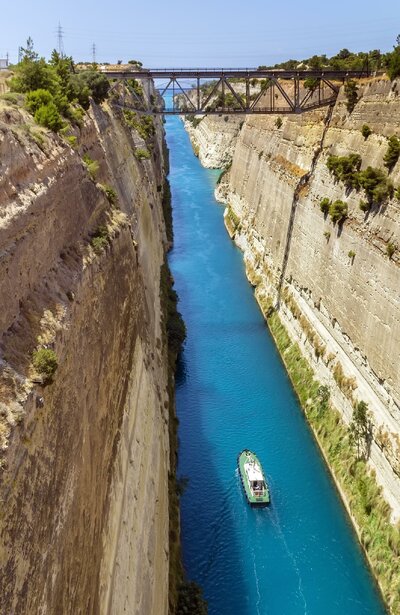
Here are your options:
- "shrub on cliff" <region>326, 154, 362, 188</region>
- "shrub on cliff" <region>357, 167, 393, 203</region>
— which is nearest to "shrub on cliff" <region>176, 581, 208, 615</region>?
"shrub on cliff" <region>357, 167, 393, 203</region>

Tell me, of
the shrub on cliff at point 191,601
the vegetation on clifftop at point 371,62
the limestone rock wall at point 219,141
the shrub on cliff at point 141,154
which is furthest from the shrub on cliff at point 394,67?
the limestone rock wall at point 219,141

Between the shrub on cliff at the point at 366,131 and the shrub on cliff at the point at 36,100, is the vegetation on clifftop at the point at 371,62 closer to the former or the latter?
the shrub on cliff at the point at 366,131

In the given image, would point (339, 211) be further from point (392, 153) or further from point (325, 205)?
point (392, 153)

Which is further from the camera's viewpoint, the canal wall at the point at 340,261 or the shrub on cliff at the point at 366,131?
the shrub on cliff at the point at 366,131

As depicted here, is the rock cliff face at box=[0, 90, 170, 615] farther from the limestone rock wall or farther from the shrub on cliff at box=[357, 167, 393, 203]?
the limestone rock wall

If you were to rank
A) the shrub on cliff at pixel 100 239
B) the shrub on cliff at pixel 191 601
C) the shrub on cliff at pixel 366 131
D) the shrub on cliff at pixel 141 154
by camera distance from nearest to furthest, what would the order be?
the shrub on cliff at pixel 100 239 < the shrub on cliff at pixel 191 601 < the shrub on cliff at pixel 366 131 < the shrub on cliff at pixel 141 154

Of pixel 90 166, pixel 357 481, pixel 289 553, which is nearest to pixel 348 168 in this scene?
pixel 90 166

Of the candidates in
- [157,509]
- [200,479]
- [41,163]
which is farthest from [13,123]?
[200,479]

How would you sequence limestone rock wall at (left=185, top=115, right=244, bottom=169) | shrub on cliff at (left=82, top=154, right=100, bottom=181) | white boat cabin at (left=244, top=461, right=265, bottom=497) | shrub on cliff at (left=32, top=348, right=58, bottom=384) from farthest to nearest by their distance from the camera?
limestone rock wall at (left=185, top=115, right=244, bottom=169) < white boat cabin at (left=244, top=461, right=265, bottom=497) < shrub on cliff at (left=82, top=154, right=100, bottom=181) < shrub on cliff at (left=32, top=348, right=58, bottom=384)
